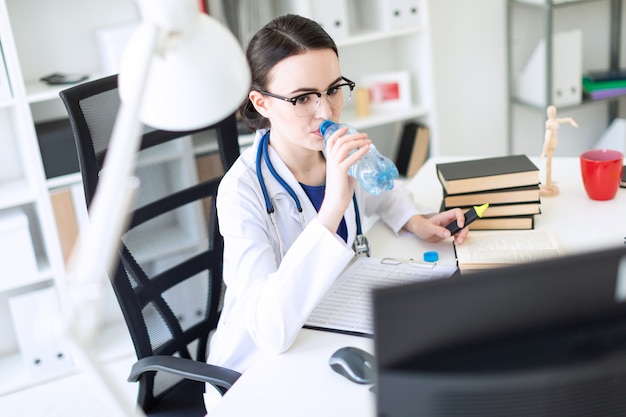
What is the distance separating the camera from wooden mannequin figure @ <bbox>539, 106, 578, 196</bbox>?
1.72 metres

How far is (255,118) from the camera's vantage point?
163cm

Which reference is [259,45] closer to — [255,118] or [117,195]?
[255,118]

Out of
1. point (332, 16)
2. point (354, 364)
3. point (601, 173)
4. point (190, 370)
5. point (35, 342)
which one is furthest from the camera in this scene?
point (332, 16)

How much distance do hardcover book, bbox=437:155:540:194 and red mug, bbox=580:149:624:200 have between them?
0.15 metres

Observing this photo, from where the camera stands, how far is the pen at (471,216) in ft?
5.07

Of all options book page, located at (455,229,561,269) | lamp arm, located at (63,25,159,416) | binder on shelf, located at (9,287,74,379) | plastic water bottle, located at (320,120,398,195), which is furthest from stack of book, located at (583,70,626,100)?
lamp arm, located at (63,25,159,416)

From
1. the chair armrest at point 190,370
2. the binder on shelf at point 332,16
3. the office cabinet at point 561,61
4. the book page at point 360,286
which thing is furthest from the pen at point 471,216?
the office cabinet at point 561,61

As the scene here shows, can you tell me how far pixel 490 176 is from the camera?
161 cm

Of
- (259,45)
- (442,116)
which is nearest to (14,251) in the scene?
(259,45)

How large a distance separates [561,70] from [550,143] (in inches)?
Answer: 57.6

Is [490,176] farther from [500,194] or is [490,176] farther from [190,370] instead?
[190,370]

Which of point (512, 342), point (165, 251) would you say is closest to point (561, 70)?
point (165, 251)

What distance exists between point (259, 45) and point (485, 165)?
0.60 meters

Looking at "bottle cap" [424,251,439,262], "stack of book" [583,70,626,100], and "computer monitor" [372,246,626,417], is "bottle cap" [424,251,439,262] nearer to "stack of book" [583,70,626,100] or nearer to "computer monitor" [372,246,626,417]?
"computer monitor" [372,246,626,417]
